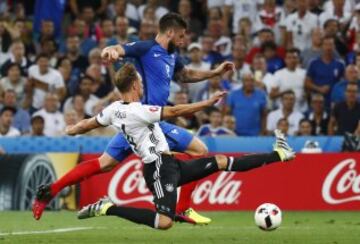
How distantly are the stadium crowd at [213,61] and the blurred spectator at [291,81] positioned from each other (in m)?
0.02

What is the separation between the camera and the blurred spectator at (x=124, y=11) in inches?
875

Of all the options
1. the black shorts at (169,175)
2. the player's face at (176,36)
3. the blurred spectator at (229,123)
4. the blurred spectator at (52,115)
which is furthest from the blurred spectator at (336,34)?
the black shorts at (169,175)

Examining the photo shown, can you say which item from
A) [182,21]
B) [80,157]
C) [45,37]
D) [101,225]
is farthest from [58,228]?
[45,37]

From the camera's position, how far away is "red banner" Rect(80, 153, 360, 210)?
1644 centimetres

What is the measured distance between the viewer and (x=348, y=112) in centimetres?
1841

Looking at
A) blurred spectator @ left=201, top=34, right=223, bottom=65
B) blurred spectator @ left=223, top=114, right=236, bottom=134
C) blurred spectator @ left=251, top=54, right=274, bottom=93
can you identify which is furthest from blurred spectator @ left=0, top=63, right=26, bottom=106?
blurred spectator @ left=251, top=54, right=274, bottom=93

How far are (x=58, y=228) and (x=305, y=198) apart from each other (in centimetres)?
465

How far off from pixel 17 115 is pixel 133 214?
9.04 metres

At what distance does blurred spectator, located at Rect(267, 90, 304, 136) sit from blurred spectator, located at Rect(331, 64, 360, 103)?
26.5 inches

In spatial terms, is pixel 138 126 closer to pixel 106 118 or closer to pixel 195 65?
pixel 106 118

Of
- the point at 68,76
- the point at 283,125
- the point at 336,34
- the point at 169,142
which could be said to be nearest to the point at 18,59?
the point at 68,76

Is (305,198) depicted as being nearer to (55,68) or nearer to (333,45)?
(333,45)

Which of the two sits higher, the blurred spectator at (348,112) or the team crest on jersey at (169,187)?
the team crest on jersey at (169,187)

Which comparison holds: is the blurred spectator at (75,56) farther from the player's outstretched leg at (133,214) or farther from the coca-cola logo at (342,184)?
the player's outstretched leg at (133,214)
